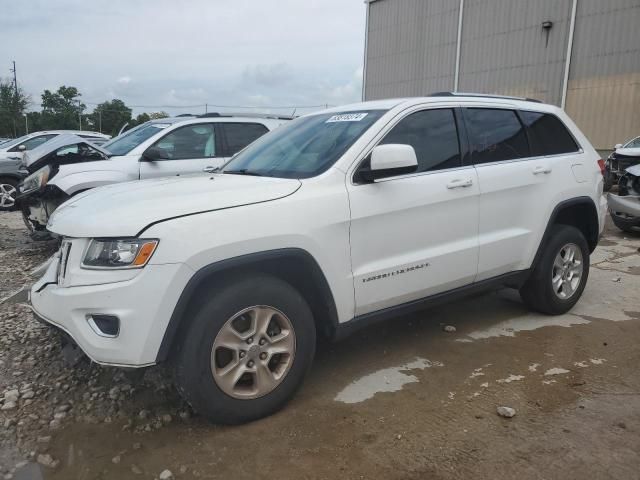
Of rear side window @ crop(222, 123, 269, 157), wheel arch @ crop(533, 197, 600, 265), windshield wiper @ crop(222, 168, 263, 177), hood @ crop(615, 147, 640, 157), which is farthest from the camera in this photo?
hood @ crop(615, 147, 640, 157)

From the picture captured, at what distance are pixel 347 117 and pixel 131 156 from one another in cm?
414

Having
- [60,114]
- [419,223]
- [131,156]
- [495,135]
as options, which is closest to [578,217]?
[495,135]

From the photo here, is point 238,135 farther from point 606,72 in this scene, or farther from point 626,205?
point 606,72

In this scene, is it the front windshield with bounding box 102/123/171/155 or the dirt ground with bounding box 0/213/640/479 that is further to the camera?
the front windshield with bounding box 102/123/171/155

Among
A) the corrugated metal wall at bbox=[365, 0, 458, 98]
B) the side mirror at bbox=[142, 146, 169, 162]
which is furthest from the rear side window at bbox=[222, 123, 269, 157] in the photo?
the corrugated metal wall at bbox=[365, 0, 458, 98]

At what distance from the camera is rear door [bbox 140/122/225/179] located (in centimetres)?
689

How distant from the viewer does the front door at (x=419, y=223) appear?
→ 3172 mm

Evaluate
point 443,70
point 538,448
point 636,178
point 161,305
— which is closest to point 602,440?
point 538,448

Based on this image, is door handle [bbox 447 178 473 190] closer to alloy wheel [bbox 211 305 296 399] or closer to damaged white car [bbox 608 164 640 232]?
alloy wheel [bbox 211 305 296 399]

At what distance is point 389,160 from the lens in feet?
9.98

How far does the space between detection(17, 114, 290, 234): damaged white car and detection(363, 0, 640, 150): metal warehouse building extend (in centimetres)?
1379

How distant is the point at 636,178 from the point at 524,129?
4.83m

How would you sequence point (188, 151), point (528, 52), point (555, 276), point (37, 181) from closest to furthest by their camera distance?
point (555, 276)
point (37, 181)
point (188, 151)
point (528, 52)

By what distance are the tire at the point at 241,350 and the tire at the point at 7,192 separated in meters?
10.1
